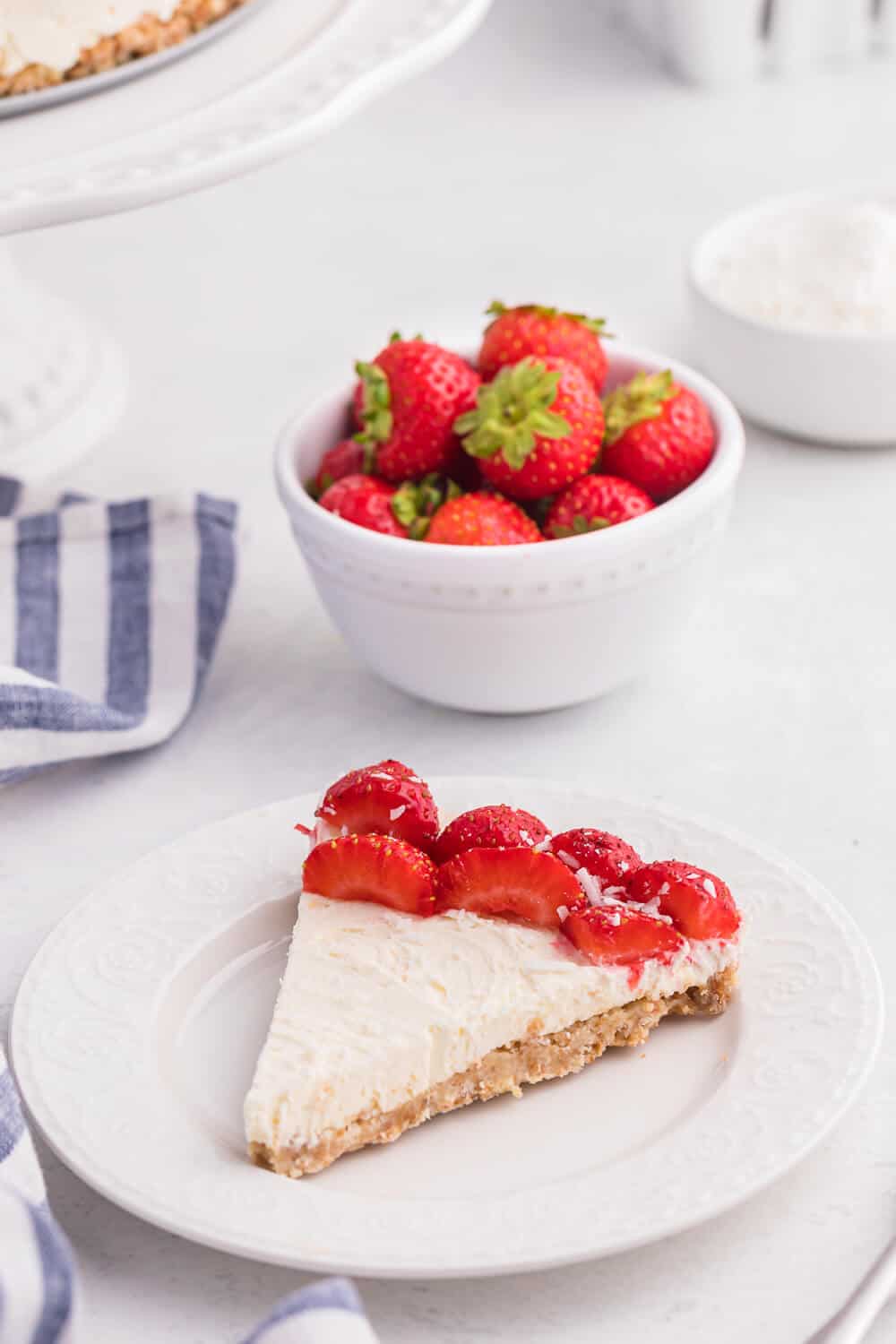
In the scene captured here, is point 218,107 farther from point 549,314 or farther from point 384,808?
point 384,808

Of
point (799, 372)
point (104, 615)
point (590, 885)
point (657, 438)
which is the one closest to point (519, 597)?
point (657, 438)

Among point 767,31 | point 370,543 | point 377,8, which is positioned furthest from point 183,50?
point 767,31

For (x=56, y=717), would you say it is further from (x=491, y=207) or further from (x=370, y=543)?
(x=491, y=207)

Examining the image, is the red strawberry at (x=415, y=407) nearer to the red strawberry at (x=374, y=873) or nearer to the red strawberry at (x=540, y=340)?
the red strawberry at (x=540, y=340)

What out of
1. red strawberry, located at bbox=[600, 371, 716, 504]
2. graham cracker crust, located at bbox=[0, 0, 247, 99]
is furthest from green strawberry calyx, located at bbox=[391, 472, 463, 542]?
graham cracker crust, located at bbox=[0, 0, 247, 99]

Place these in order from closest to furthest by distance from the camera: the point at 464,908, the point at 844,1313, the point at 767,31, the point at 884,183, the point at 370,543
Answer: the point at 844,1313
the point at 464,908
the point at 370,543
the point at 884,183
the point at 767,31

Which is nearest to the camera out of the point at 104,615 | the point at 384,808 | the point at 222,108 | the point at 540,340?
the point at 384,808

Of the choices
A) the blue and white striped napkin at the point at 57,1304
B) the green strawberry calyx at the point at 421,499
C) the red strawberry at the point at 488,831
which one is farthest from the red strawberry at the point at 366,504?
the blue and white striped napkin at the point at 57,1304

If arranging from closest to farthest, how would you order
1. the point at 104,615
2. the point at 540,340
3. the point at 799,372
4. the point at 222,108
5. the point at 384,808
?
the point at 384,808, the point at 222,108, the point at 540,340, the point at 104,615, the point at 799,372
